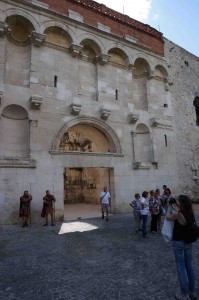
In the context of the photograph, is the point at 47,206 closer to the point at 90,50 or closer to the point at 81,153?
the point at 81,153

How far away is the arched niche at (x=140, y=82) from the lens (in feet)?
41.9

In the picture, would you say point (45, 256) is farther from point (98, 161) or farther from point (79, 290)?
point (98, 161)

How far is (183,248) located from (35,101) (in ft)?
25.7

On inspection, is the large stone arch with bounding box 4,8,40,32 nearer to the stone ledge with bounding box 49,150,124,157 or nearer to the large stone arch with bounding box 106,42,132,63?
the large stone arch with bounding box 106,42,132,63

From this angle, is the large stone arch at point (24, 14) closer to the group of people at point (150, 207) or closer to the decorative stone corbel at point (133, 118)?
the decorative stone corbel at point (133, 118)

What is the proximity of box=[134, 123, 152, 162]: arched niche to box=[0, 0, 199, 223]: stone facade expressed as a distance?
57 mm

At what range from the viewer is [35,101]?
29.2ft

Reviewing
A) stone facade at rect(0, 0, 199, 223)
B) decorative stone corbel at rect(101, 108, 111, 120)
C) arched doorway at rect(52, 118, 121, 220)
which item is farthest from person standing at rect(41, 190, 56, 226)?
decorative stone corbel at rect(101, 108, 111, 120)

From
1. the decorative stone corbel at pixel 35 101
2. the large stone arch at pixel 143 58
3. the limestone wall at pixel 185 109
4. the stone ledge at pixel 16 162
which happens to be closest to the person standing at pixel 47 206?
the stone ledge at pixel 16 162

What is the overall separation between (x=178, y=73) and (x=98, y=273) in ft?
47.7

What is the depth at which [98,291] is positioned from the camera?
3256mm

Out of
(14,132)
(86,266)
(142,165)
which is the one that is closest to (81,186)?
(142,165)

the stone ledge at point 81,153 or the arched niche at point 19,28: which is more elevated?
the arched niche at point 19,28

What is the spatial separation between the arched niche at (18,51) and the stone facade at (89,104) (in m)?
0.04
